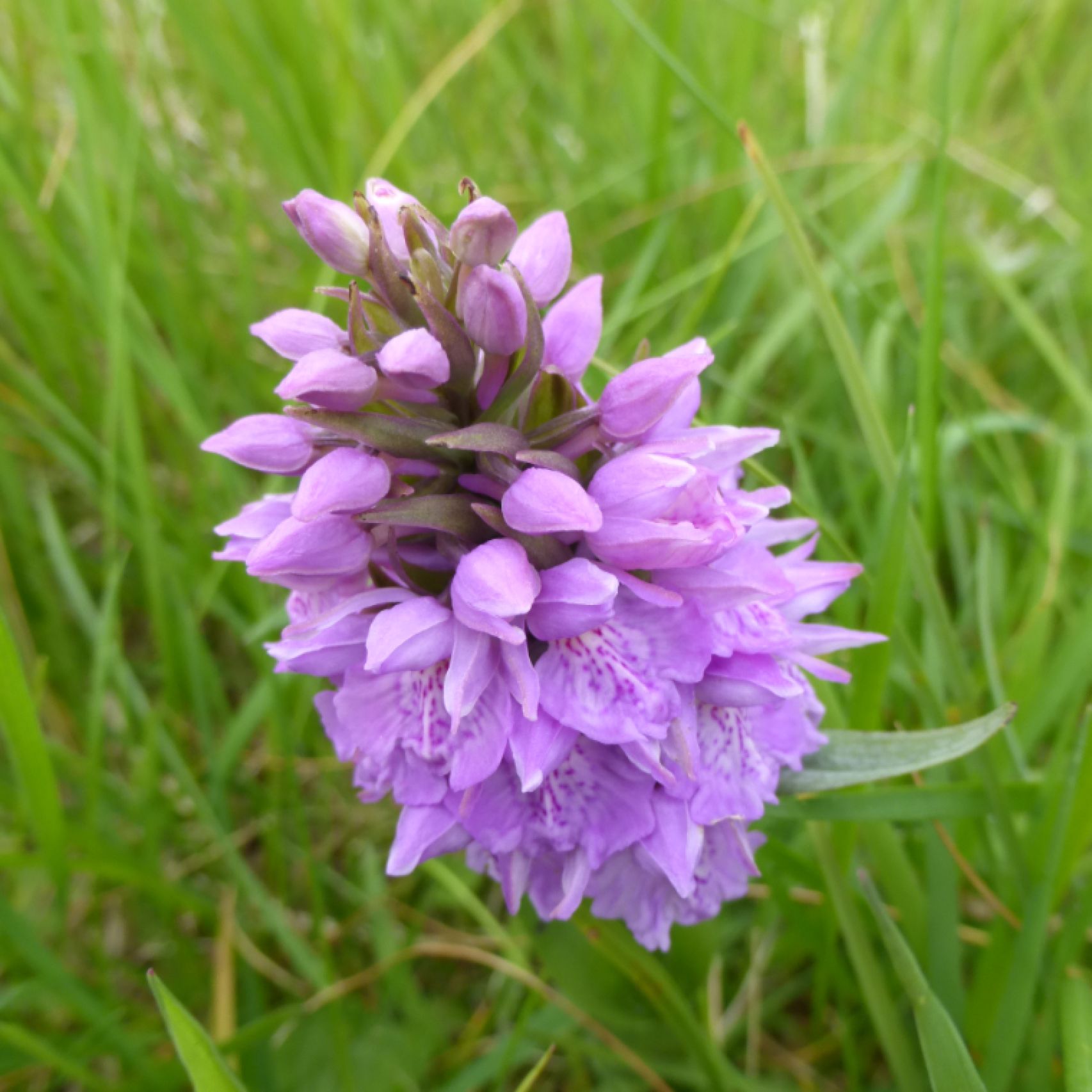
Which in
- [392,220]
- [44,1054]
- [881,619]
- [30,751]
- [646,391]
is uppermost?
[392,220]

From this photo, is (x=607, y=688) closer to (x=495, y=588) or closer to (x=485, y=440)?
(x=495, y=588)

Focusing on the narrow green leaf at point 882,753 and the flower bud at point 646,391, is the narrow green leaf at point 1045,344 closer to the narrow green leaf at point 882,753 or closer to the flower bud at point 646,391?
the narrow green leaf at point 882,753

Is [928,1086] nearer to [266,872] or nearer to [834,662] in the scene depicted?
[834,662]

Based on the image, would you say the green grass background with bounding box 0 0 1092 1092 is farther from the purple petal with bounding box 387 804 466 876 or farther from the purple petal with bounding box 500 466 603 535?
the purple petal with bounding box 500 466 603 535

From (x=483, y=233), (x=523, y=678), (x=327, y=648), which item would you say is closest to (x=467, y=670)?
(x=523, y=678)

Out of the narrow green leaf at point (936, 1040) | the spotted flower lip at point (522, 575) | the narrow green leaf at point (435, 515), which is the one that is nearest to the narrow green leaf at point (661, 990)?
the spotted flower lip at point (522, 575)

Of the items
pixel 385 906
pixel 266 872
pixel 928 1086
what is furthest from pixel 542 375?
pixel 266 872
